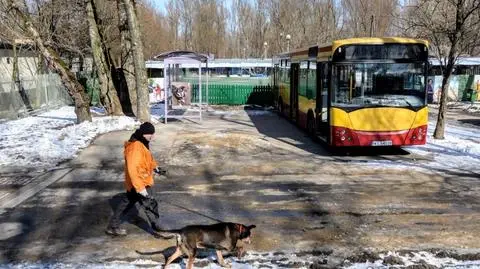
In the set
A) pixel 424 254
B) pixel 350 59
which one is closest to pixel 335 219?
pixel 424 254

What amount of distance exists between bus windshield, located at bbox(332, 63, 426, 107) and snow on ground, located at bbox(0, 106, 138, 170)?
7.48 meters

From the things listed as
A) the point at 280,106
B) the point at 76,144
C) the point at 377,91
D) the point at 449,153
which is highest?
the point at 377,91

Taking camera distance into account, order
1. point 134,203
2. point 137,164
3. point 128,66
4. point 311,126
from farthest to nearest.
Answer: point 128,66 < point 311,126 < point 134,203 < point 137,164

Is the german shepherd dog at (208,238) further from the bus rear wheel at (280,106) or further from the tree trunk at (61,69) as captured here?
the bus rear wheel at (280,106)

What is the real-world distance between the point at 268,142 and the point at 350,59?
4.06m

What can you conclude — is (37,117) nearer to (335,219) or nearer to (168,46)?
(335,219)

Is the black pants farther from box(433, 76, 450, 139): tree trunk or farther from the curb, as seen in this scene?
box(433, 76, 450, 139): tree trunk

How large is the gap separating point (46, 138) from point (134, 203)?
1035 centimetres

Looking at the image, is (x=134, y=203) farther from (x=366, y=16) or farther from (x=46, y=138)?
(x=366, y=16)

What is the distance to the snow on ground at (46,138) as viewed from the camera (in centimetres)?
1431

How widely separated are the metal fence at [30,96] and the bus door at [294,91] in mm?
12142

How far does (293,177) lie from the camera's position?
1214 centimetres

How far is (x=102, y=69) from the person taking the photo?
882 inches

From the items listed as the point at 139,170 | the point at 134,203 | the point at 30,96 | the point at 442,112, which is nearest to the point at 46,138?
the point at 134,203
